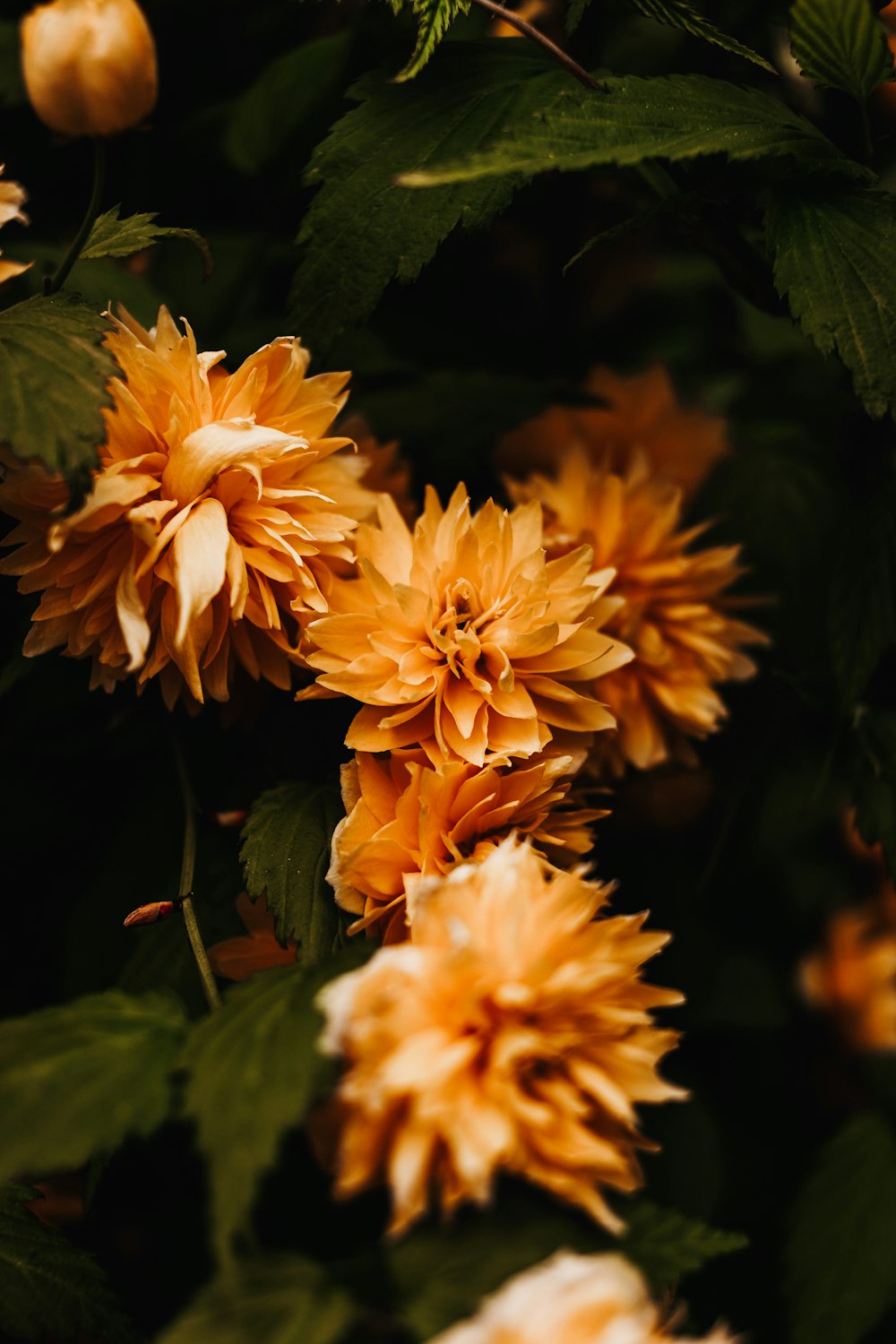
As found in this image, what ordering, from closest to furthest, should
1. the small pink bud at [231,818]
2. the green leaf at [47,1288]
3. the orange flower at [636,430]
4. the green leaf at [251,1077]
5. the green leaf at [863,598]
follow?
the green leaf at [251,1077], the green leaf at [47,1288], the small pink bud at [231,818], the green leaf at [863,598], the orange flower at [636,430]

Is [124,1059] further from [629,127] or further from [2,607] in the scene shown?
[629,127]

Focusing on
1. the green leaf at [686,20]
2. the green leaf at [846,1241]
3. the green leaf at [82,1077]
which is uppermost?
the green leaf at [686,20]

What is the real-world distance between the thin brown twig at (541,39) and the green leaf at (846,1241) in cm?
60

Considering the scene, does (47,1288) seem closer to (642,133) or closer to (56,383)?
(56,383)

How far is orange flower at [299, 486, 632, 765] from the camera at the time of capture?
19.7 inches

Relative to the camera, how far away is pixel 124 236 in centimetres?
52

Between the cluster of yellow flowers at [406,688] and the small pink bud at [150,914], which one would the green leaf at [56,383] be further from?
the small pink bud at [150,914]

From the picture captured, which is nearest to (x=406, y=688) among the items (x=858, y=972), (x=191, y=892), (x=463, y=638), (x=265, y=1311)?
(x=463, y=638)

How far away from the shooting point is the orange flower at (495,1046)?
365mm

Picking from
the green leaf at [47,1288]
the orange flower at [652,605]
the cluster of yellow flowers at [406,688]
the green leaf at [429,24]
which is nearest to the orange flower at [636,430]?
the orange flower at [652,605]

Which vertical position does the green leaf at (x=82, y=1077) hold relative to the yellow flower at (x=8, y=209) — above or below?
below

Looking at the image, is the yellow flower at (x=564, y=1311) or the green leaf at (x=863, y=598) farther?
the green leaf at (x=863, y=598)

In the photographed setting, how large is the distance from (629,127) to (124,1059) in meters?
0.43

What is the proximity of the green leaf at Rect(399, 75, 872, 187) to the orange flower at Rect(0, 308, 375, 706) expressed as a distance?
0.12 meters
